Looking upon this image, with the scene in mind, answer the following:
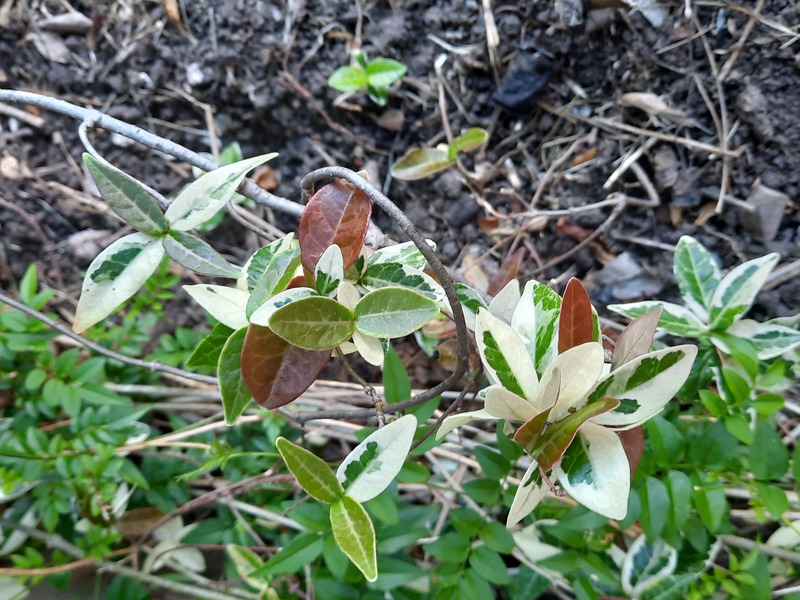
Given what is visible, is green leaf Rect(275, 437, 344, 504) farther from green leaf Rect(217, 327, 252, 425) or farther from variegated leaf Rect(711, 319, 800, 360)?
variegated leaf Rect(711, 319, 800, 360)

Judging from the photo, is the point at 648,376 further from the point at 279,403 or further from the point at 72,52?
the point at 72,52

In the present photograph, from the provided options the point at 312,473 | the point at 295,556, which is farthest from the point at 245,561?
the point at 312,473

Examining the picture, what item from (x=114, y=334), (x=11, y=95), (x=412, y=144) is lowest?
(x=114, y=334)

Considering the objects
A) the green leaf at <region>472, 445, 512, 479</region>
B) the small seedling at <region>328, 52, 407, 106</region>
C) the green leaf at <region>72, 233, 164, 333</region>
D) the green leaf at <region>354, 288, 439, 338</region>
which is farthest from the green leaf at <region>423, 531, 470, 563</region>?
the small seedling at <region>328, 52, 407, 106</region>

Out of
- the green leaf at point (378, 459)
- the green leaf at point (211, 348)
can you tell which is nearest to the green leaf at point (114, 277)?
the green leaf at point (211, 348)

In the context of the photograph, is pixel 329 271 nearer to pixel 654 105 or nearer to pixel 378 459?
pixel 378 459

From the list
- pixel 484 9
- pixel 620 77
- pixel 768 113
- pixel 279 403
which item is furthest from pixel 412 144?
pixel 279 403
